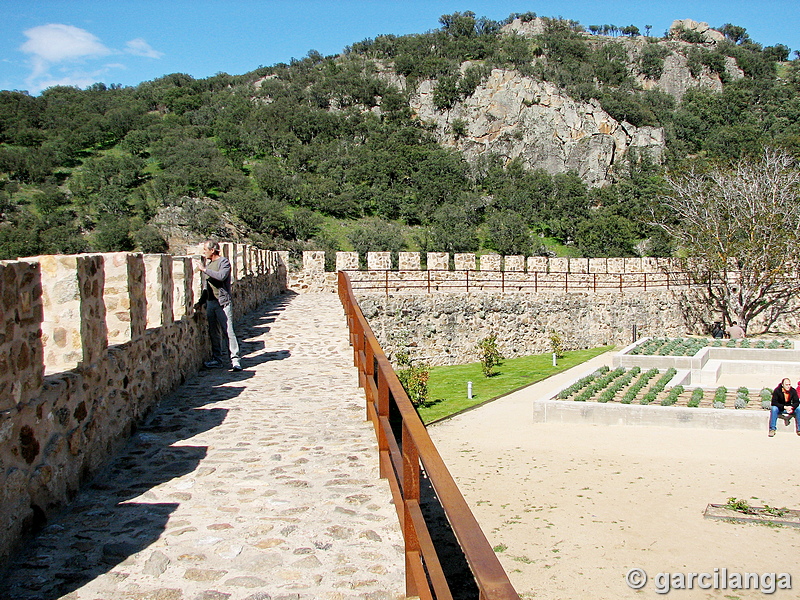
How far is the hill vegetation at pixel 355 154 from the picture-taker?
115 feet

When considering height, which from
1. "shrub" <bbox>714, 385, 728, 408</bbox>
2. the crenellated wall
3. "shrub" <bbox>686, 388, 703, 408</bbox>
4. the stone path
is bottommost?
"shrub" <bbox>686, 388, 703, 408</bbox>

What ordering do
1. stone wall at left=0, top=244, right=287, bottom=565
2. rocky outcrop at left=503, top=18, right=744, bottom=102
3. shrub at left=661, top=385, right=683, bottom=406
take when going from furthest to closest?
rocky outcrop at left=503, top=18, right=744, bottom=102 < shrub at left=661, top=385, right=683, bottom=406 < stone wall at left=0, top=244, right=287, bottom=565

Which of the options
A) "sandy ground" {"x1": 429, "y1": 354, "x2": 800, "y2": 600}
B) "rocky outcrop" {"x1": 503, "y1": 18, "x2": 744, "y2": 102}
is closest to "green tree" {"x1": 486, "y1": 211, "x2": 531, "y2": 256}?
"sandy ground" {"x1": 429, "y1": 354, "x2": 800, "y2": 600}

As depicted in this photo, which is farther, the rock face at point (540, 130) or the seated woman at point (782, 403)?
the rock face at point (540, 130)

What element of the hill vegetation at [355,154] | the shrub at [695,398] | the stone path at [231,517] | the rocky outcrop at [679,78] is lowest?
the shrub at [695,398]

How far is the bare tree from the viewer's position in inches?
872

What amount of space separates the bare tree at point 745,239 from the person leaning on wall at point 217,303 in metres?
19.7

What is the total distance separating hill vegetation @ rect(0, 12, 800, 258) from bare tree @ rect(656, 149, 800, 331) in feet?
10.7

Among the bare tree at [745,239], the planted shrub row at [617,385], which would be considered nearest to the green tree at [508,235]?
the bare tree at [745,239]

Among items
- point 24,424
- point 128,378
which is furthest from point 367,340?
point 24,424

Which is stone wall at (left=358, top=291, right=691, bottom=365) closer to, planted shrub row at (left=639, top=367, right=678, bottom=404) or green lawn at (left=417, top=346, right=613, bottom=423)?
green lawn at (left=417, top=346, right=613, bottom=423)

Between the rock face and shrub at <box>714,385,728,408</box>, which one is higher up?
the rock face

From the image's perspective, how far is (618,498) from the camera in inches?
318

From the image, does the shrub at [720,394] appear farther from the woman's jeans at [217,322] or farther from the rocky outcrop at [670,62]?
the rocky outcrop at [670,62]
